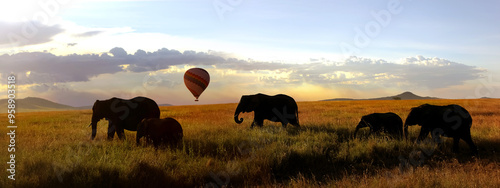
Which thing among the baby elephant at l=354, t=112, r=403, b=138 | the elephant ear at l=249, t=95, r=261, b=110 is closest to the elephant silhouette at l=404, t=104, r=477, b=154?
the baby elephant at l=354, t=112, r=403, b=138

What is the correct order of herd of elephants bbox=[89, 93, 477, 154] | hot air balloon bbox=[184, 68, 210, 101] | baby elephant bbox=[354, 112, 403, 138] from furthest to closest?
hot air balloon bbox=[184, 68, 210, 101] < baby elephant bbox=[354, 112, 403, 138] < herd of elephants bbox=[89, 93, 477, 154]

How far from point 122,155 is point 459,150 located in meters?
9.51

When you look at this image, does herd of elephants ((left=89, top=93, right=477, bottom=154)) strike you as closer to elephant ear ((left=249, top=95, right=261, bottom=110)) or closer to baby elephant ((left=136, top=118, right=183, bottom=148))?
baby elephant ((left=136, top=118, right=183, bottom=148))

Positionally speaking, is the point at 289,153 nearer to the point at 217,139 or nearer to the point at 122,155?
the point at 217,139

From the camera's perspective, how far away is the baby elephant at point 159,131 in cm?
877

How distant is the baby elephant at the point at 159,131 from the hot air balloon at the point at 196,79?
35.7 ft

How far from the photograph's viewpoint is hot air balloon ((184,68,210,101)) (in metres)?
19.8

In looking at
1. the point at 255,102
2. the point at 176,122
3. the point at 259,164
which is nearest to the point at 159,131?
the point at 176,122

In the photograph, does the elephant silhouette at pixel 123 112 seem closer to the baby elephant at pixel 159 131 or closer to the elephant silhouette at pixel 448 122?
the baby elephant at pixel 159 131

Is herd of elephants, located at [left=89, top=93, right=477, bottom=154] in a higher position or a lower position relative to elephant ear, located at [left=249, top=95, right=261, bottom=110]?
lower

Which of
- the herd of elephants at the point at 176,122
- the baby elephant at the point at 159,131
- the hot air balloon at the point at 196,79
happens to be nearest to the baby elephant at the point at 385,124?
the herd of elephants at the point at 176,122

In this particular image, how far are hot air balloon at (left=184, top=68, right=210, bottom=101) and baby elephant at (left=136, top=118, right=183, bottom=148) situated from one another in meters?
10.9

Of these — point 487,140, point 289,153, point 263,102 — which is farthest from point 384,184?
point 263,102

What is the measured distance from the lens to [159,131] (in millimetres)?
8758
